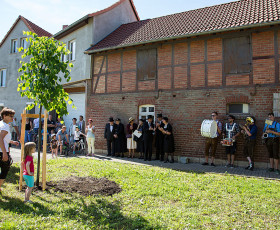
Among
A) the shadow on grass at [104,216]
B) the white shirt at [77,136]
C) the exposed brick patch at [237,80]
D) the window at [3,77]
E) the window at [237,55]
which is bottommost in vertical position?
the shadow on grass at [104,216]

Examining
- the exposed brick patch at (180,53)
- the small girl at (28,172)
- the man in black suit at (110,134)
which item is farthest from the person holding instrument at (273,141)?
the small girl at (28,172)

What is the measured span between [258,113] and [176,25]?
6.24m

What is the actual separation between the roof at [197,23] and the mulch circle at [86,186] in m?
7.65

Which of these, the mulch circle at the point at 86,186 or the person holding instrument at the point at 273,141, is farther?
the person holding instrument at the point at 273,141

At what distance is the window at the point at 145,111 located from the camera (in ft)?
40.9

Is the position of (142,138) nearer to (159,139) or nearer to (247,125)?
(159,139)

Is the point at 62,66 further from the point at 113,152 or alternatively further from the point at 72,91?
the point at 72,91

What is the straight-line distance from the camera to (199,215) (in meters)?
4.33

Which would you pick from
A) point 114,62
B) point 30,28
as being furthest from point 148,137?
point 30,28

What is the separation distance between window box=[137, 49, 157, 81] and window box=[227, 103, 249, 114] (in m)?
3.98

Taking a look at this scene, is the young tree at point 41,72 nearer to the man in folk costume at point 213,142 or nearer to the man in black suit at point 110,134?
the man in folk costume at point 213,142

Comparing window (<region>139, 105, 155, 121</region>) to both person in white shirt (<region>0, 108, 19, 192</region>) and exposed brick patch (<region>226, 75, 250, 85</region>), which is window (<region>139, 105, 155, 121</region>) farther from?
person in white shirt (<region>0, 108, 19, 192</region>)

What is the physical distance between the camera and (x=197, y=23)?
475 inches

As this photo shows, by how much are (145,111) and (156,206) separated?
8148 millimetres
